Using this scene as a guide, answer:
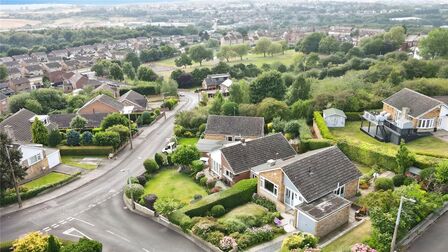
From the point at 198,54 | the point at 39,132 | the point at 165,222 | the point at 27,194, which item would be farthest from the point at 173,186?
the point at 198,54

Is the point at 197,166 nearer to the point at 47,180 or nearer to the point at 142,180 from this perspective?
the point at 142,180

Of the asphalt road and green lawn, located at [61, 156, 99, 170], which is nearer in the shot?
the asphalt road

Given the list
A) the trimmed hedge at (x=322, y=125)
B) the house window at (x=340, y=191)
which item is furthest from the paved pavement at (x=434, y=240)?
the trimmed hedge at (x=322, y=125)

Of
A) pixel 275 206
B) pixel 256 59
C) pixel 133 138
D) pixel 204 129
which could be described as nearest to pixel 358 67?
pixel 256 59

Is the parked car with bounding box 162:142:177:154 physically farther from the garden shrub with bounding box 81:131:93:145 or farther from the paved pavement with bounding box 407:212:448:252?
the paved pavement with bounding box 407:212:448:252

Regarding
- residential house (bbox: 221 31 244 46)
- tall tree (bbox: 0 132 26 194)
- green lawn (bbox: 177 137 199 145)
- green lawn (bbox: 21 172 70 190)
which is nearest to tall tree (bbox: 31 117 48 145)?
green lawn (bbox: 21 172 70 190)

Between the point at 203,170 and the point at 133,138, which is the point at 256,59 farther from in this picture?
the point at 203,170

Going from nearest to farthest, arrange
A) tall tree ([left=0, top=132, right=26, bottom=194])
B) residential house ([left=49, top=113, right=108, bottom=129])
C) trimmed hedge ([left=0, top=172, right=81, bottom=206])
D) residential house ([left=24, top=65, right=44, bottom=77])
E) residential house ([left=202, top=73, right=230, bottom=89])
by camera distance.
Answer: tall tree ([left=0, top=132, right=26, bottom=194]) < trimmed hedge ([left=0, top=172, right=81, bottom=206]) < residential house ([left=49, top=113, right=108, bottom=129]) < residential house ([left=202, top=73, right=230, bottom=89]) < residential house ([left=24, top=65, right=44, bottom=77])

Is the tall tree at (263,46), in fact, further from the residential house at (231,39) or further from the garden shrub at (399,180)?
the garden shrub at (399,180)
